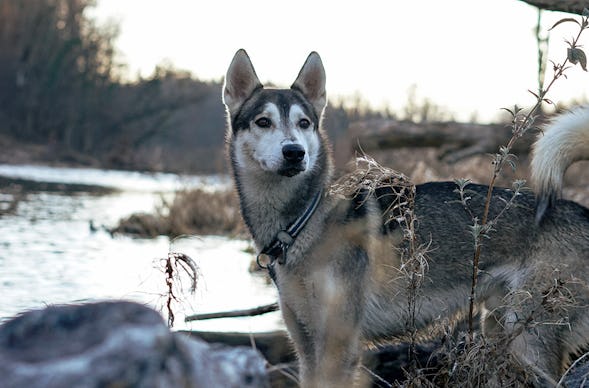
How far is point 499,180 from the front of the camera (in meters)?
11.6

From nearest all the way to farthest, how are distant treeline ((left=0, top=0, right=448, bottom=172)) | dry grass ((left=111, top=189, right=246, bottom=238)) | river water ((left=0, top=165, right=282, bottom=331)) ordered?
1. river water ((left=0, top=165, right=282, bottom=331))
2. dry grass ((left=111, top=189, right=246, bottom=238))
3. distant treeline ((left=0, top=0, right=448, bottom=172))

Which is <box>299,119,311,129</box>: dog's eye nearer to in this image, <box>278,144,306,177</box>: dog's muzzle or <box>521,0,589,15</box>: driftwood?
<box>278,144,306,177</box>: dog's muzzle

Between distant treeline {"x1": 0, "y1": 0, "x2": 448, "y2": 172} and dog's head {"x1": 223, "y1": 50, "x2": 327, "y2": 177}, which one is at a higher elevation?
dog's head {"x1": 223, "y1": 50, "x2": 327, "y2": 177}

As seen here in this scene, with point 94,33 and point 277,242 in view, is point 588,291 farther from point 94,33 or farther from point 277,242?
point 94,33

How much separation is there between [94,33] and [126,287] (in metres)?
27.6

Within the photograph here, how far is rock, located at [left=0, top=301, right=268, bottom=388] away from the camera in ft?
4.64

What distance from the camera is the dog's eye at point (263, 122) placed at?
457 centimetres

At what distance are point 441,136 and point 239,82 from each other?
621cm

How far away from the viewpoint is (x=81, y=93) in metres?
32.3

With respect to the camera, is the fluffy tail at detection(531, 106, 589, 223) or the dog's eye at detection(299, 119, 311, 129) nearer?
the fluffy tail at detection(531, 106, 589, 223)

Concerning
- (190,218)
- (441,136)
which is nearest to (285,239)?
(441,136)

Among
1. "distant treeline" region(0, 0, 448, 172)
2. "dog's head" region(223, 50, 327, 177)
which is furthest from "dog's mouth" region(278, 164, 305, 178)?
"distant treeline" region(0, 0, 448, 172)

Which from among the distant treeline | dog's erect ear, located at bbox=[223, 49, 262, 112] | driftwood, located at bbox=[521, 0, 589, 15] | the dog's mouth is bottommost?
the distant treeline

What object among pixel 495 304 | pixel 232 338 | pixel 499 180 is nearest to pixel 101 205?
pixel 499 180
